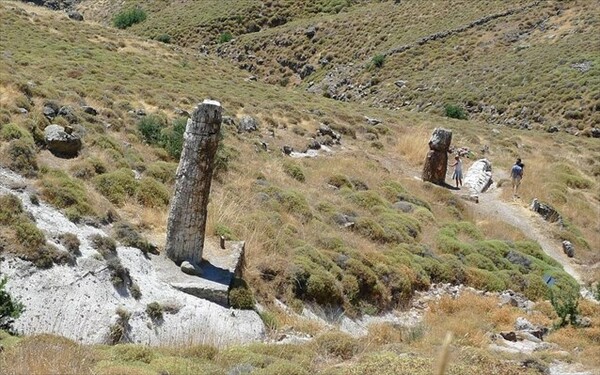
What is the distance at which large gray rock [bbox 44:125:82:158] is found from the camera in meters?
14.7

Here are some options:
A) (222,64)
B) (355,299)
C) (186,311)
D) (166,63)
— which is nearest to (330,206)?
(355,299)

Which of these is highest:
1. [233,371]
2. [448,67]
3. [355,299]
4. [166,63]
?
[448,67]

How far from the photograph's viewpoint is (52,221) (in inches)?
436

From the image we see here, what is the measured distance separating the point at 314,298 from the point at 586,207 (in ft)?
54.2

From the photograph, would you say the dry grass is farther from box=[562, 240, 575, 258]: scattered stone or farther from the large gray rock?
box=[562, 240, 575, 258]: scattered stone

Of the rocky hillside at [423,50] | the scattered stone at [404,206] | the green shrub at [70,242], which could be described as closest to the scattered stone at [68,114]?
the green shrub at [70,242]

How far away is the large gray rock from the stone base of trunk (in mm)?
4520

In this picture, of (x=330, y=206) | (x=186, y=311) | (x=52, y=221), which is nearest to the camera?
(x=186, y=311)

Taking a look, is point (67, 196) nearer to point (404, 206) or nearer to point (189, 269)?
point (189, 269)

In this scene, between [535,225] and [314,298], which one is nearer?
[314,298]

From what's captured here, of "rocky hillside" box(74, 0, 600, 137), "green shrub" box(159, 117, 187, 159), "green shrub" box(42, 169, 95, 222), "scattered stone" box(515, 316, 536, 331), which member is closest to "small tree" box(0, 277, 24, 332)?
"green shrub" box(42, 169, 95, 222)

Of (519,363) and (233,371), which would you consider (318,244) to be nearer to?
(519,363)

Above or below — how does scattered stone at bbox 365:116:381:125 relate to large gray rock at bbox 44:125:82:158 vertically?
above

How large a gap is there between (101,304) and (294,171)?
38.1ft
